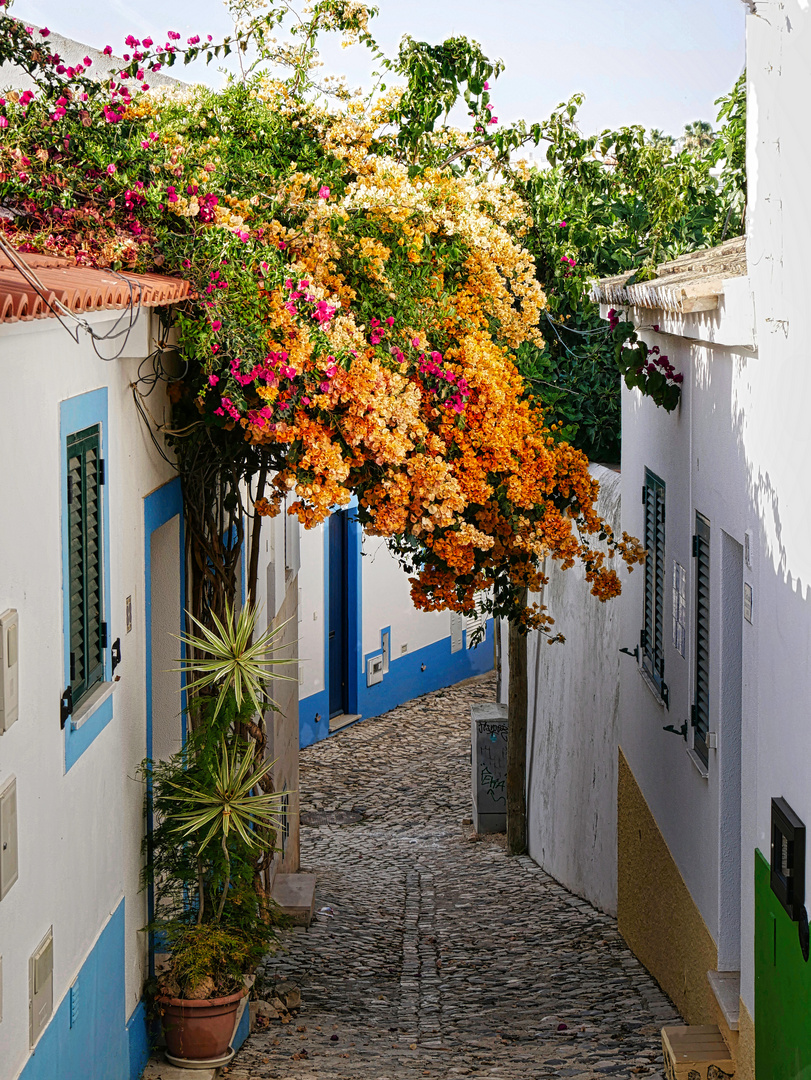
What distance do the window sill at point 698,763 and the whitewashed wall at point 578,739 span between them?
3054mm

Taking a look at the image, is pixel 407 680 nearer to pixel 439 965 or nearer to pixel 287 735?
pixel 287 735

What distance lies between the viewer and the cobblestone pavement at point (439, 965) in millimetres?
6836

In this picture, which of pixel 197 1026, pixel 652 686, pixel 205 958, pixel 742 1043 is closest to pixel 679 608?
pixel 652 686

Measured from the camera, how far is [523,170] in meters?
8.66

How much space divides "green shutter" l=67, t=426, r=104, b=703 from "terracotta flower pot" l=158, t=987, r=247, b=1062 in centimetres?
182

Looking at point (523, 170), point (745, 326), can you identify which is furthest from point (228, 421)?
→ point (523, 170)

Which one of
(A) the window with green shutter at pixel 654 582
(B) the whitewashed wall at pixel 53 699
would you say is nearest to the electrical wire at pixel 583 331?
(A) the window with green shutter at pixel 654 582

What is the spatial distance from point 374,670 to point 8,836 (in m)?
15.9

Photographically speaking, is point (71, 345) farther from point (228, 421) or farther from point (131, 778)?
point (131, 778)

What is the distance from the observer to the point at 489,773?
1451 cm

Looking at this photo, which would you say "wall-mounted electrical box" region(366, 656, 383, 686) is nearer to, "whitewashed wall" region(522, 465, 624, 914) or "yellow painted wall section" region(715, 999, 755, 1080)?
"whitewashed wall" region(522, 465, 624, 914)

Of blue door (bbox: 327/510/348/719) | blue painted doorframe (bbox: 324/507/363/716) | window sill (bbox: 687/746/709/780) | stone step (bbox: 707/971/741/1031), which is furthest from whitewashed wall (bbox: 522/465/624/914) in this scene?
blue door (bbox: 327/510/348/719)

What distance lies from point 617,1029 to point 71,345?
529cm

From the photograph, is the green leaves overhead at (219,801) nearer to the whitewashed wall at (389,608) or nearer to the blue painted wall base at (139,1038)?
the blue painted wall base at (139,1038)
